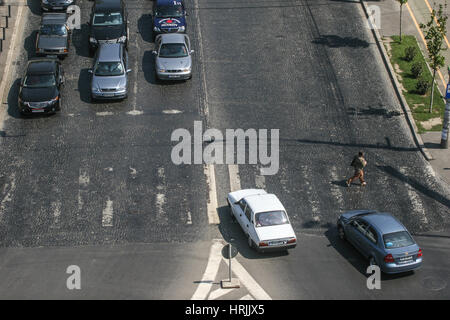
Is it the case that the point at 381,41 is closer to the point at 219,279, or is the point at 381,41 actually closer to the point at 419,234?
the point at 419,234

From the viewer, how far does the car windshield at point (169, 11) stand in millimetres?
42594

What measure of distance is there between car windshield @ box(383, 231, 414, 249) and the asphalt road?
1.25m

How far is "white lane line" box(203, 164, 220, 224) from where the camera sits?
2959 cm

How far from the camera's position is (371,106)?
123ft

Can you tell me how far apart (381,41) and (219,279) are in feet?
75.1

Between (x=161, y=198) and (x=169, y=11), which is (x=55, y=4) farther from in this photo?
(x=161, y=198)

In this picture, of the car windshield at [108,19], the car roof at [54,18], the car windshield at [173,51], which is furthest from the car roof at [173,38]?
the car roof at [54,18]

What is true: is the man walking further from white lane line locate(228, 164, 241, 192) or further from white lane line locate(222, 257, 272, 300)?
white lane line locate(222, 257, 272, 300)

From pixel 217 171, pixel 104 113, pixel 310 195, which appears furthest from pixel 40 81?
pixel 310 195

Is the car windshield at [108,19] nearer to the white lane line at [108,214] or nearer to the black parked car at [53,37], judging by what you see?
the black parked car at [53,37]

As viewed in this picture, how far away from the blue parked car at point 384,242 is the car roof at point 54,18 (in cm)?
2243

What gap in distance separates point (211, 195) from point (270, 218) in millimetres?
4087

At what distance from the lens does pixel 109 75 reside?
122 ft

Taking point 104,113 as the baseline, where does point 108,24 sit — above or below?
above
